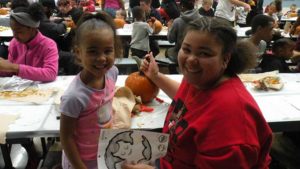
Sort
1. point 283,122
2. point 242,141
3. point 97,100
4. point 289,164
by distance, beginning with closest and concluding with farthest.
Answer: point 242,141
point 97,100
point 283,122
point 289,164

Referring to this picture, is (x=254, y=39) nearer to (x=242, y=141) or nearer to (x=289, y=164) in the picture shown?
(x=289, y=164)

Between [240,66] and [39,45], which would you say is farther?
[39,45]

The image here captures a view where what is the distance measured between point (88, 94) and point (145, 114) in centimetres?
55

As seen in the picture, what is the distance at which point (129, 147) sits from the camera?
1230mm

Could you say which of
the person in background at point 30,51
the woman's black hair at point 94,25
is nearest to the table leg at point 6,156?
the person in background at point 30,51

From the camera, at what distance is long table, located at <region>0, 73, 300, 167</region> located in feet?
5.06

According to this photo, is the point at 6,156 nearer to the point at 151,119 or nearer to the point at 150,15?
the point at 151,119

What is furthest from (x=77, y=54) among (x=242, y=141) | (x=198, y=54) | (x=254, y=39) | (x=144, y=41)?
(x=144, y=41)

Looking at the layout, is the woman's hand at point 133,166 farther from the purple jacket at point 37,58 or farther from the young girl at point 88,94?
the purple jacket at point 37,58

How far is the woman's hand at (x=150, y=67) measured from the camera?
1805 mm

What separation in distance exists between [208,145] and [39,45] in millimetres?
1658

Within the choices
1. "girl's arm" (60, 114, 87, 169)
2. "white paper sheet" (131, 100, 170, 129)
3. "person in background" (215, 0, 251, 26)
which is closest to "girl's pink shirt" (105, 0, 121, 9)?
"person in background" (215, 0, 251, 26)

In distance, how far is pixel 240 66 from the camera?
3.67 ft

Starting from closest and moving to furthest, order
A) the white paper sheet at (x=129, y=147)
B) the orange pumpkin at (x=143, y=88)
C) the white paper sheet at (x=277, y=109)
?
the white paper sheet at (x=129, y=147) → the white paper sheet at (x=277, y=109) → the orange pumpkin at (x=143, y=88)
